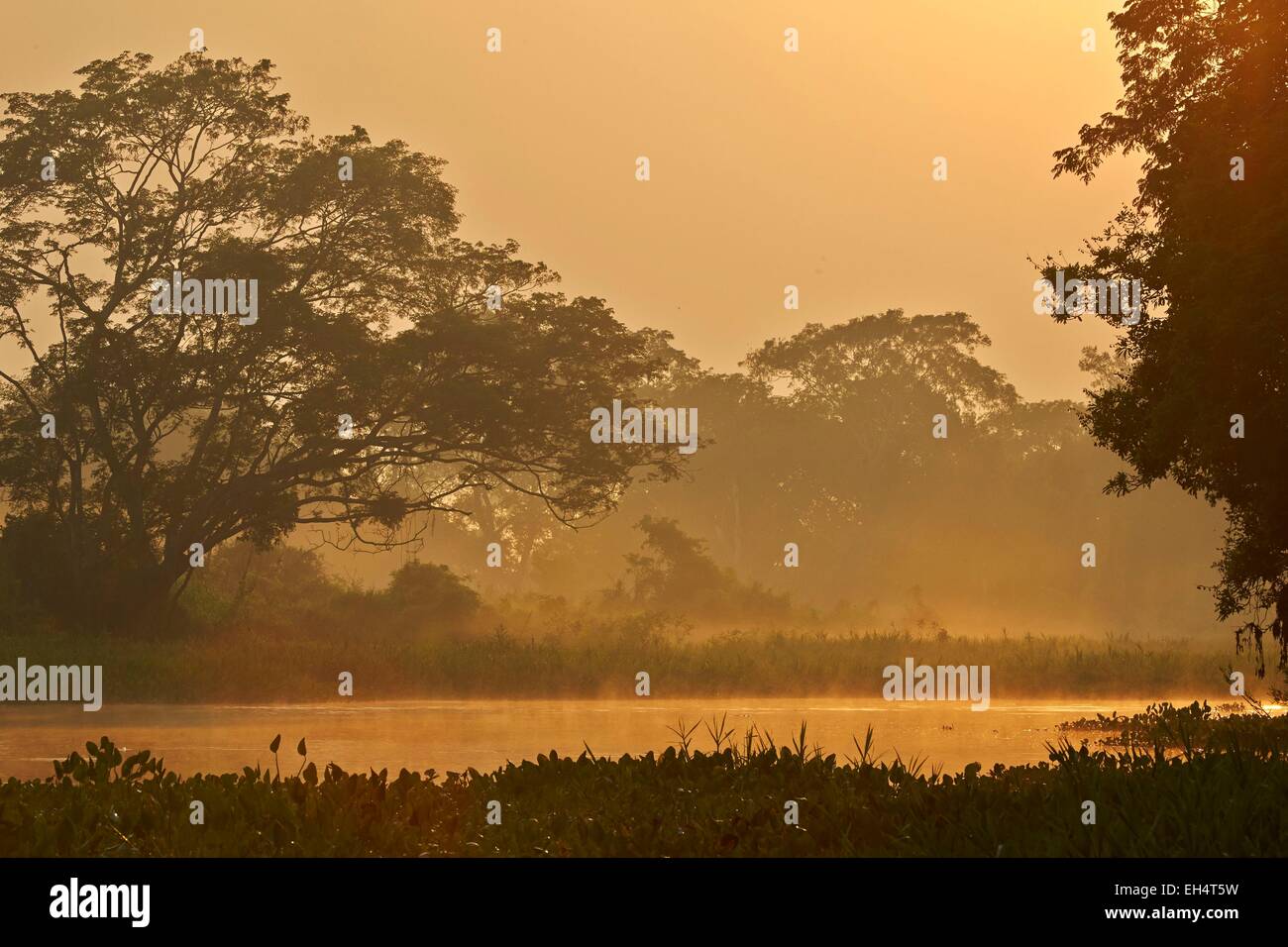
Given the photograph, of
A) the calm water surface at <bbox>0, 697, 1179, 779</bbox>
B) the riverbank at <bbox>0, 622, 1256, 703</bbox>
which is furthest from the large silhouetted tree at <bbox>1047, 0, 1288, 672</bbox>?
the riverbank at <bbox>0, 622, 1256, 703</bbox>

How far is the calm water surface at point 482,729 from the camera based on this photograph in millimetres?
21109

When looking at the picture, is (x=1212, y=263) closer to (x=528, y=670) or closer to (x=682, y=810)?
(x=682, y=810)

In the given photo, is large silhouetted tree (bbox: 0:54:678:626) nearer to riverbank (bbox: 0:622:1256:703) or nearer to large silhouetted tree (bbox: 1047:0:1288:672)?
riverbank (bbox: 0:622:1256:703)

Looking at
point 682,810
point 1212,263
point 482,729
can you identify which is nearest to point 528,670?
point 482,729

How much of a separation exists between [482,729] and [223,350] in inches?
721

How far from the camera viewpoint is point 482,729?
25.9 metres

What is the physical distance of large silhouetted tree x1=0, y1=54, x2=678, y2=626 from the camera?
39.8 m

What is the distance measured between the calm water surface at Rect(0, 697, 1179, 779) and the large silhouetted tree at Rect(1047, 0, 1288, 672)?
4.45m

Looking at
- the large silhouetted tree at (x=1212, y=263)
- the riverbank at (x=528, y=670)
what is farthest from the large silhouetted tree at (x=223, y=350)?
the large silhouetted tree at (x=1212, y=263)

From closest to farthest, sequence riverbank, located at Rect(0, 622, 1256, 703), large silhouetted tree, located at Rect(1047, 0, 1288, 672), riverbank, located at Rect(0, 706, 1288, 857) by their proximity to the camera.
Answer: riverbank, located at Rect(0, 706, 1288, 857)
large silhouetted tree, located at Rect(1047, 0, 1288, 672)
riverbank, located at Rect(0, 622, 1256, 703)

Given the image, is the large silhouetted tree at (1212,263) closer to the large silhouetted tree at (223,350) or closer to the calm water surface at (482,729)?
the calm water surface at (482,729)

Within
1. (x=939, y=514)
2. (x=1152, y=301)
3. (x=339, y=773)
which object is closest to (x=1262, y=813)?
(x=339, y=773)
